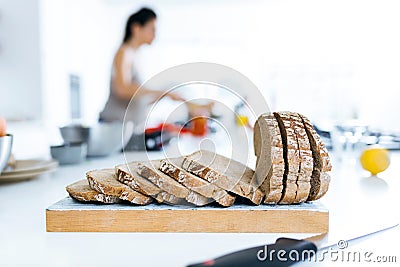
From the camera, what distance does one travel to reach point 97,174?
696mm

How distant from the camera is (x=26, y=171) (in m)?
1.10

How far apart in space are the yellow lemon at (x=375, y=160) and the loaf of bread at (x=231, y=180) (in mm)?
616

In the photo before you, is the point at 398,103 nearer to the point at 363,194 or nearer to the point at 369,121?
the point at 369,121

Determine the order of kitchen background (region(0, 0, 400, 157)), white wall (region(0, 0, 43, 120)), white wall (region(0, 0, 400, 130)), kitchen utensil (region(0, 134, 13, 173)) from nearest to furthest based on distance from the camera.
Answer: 1. kitchen utensil (region(0, 134, 13, 173))
2. white wall (region(0, 0, 43, 120))
3. kitchen background (region(0, 0, 400, 157))
4. white wall (region(0, 0, 400, 130))

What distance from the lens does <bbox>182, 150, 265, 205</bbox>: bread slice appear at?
642mm

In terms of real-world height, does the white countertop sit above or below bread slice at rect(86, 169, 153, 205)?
below

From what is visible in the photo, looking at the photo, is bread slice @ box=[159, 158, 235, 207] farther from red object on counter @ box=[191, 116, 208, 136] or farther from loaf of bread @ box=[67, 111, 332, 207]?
red object on counter @ box=[191, 116, 208, 136]

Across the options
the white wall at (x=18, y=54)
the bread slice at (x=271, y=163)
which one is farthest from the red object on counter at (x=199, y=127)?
the white wall at (x=18, y=54)

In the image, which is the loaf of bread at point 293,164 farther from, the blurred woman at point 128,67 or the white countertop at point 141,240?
the blurred woman at point 128,67

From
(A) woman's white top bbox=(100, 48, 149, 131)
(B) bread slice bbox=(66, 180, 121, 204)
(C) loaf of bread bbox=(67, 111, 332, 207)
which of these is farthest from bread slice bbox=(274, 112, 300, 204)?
(A) woman's white top bbox=(100, 48, 149, 131)

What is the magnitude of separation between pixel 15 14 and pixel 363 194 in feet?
11.7

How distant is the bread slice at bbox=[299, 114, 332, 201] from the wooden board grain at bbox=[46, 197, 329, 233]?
0.05 metres

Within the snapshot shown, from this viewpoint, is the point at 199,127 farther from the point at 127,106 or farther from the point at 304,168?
the point at 304,168

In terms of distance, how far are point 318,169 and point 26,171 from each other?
0.77 m
